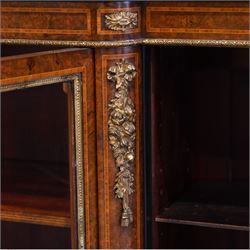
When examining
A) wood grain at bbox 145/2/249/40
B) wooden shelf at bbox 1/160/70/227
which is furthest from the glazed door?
wood grain at bbox 145/2/249/40

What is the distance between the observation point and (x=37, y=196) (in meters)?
1.26

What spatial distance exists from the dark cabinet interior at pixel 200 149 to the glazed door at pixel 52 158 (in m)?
0.12

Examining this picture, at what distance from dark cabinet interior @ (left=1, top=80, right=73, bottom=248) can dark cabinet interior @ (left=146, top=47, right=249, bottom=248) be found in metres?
0.14

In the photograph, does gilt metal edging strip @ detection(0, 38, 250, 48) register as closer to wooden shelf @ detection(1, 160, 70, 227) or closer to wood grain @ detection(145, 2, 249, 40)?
wood grain @ detection(145, 2, 249, 40)

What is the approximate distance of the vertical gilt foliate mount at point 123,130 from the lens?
120cm

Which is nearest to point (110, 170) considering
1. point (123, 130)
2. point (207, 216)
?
point (123, 130)

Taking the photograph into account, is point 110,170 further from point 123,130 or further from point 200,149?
point 200,149

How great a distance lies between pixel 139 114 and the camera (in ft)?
4.03

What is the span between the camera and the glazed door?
3.84 ft

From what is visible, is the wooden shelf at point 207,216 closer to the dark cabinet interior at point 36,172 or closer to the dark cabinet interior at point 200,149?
the dark cabinet interior at point 200,149

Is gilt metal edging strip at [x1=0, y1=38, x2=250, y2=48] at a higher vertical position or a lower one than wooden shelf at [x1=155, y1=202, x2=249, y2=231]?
higher

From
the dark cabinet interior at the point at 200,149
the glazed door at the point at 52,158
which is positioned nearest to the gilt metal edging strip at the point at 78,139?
the glazed door at the point at 52,158

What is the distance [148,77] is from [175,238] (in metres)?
0.31

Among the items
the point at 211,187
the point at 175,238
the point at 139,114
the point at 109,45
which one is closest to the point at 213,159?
the point at 211,187
